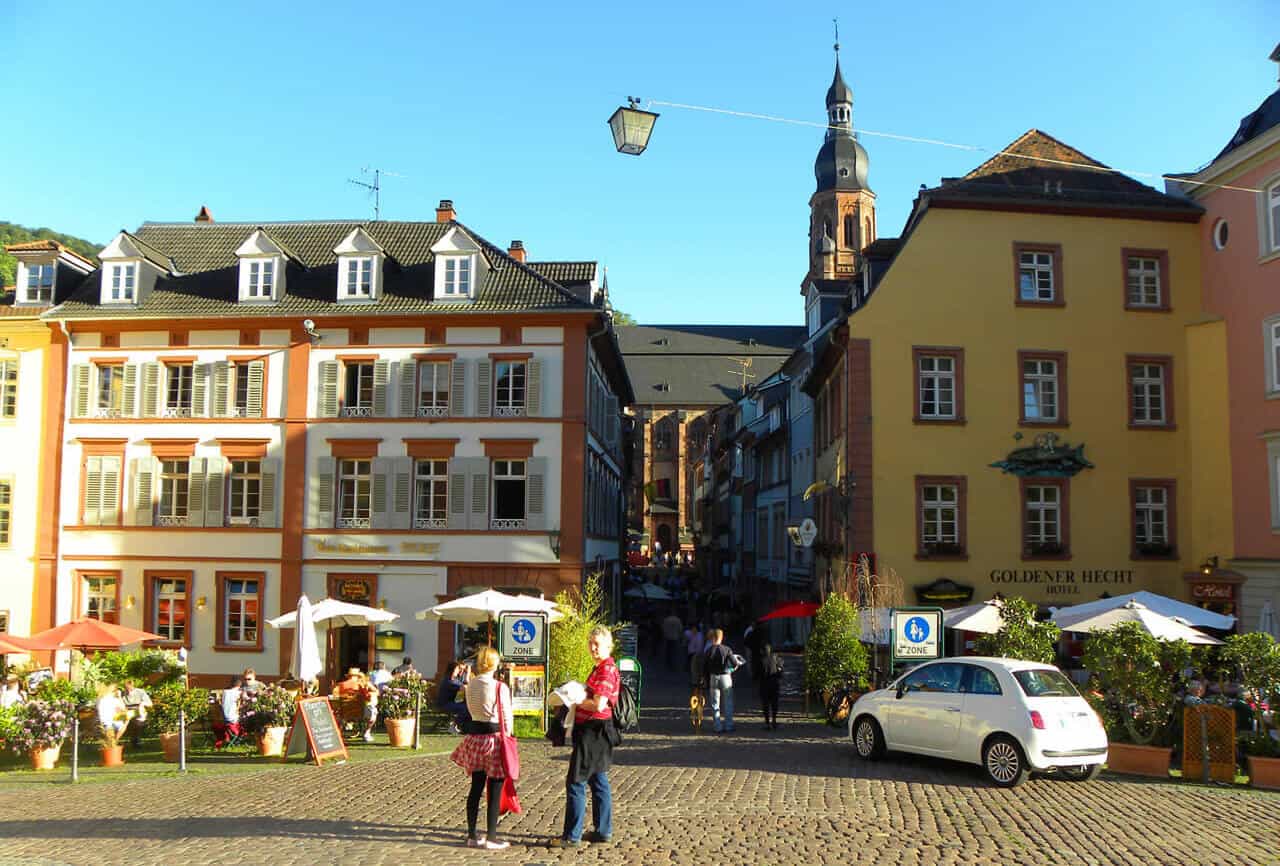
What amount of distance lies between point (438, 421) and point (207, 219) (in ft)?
45.3

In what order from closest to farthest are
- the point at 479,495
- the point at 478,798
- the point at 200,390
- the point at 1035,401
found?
the point at 478,798, the point at 1035,401, the point at 479,495, the point at 200,390

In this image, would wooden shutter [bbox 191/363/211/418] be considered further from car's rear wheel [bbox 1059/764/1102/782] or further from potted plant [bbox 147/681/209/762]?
car's rear wheel [bbox 1059/764/1102/782]

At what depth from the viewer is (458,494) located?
28922 millimetres

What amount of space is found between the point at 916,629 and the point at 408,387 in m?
14.8

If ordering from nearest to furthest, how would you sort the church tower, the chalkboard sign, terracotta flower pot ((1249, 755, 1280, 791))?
1. terracotta flower pot ((1249, 755, 1280, 791))
2. the chalkboard sign
3. the church tower

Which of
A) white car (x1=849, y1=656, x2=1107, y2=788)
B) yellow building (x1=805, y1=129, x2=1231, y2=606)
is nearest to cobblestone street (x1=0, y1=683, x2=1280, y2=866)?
white car (x1=849, y1=656, x2=1107, y2=788)

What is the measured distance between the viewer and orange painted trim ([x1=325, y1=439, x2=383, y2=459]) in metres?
29.3

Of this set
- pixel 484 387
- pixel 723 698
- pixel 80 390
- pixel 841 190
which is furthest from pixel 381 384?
pixel 841 190

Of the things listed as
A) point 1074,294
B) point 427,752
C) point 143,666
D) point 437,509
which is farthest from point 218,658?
point 1074,294

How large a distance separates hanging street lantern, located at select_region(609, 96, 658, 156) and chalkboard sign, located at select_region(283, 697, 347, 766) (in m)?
8.90

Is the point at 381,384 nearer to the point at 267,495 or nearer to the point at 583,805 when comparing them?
the point at 267,495

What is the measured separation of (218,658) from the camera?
2922 cm

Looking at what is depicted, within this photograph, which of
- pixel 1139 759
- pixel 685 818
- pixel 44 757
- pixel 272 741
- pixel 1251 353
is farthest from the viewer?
pixel 1251 353

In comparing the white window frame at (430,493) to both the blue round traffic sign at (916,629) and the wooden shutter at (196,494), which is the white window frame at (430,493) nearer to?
the wooden shutter at (196,494)
